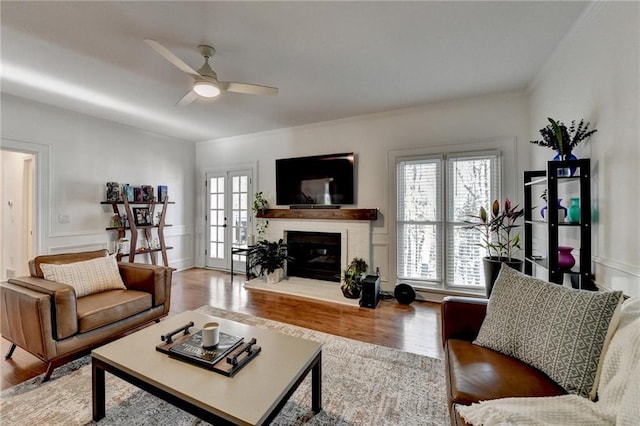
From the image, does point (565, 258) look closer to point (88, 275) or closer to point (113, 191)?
point (88, 275)

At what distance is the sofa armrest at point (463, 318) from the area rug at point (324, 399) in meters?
0.46

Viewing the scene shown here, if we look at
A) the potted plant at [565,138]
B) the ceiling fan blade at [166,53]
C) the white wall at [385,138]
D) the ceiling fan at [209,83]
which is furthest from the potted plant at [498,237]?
the ceiling fan blade at [166,53]

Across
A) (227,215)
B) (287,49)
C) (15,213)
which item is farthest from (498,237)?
(15,213)

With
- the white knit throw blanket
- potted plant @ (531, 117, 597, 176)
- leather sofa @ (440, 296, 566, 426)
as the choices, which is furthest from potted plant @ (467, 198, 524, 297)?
the white knit throw blanket

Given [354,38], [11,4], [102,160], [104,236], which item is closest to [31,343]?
[11,4]

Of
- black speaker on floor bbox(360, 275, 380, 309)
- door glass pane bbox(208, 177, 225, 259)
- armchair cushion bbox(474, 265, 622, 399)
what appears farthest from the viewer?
door glass pane bbox(208, 177, 225, 259)

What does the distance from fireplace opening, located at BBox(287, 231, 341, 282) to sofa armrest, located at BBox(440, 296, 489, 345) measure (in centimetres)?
265

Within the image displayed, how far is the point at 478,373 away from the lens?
1.29 meters

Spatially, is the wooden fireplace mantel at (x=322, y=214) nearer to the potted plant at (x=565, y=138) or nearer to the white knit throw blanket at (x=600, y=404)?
the potted plant at (x=565, y=138)

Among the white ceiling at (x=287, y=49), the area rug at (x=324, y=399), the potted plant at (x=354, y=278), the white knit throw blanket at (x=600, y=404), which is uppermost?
the white ceiling at (x=287, y=49)

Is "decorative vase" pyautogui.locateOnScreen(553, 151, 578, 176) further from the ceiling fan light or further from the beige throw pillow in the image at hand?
the beige throw pillow

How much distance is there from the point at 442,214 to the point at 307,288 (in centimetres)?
217

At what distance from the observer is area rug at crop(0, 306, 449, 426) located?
5.28ft

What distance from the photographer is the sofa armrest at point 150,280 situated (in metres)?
2.68
